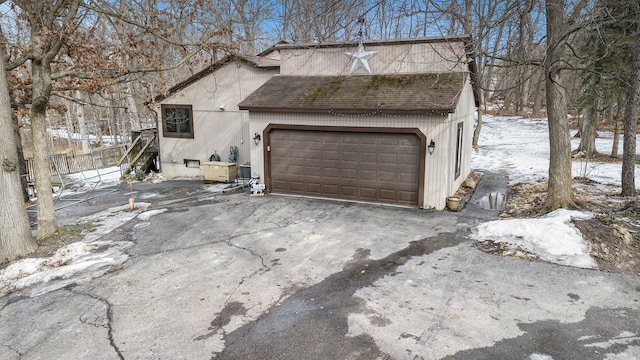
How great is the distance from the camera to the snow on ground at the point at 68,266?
7.01 metres

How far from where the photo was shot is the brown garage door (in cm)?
1142

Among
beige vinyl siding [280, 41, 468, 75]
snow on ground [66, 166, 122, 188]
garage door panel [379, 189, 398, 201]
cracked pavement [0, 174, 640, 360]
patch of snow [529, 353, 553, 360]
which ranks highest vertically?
beige vinyl siding [280, 41, 468, 75]

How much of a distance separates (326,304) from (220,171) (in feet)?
35.9

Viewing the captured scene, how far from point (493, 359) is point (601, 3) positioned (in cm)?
919

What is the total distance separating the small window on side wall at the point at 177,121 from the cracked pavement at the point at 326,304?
28.7 feet

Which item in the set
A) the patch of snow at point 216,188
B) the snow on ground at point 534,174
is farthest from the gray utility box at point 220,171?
the snow on ground at point 534,174

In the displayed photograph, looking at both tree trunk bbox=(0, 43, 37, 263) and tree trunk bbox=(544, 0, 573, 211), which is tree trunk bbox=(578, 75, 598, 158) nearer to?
tree trunk bbox=(544, 0, 573, 211)

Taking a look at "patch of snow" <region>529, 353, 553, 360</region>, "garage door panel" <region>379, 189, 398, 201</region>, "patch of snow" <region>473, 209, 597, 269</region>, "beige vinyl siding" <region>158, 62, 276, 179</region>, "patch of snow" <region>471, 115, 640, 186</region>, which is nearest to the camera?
"patch of snow" <region>529, 353, 553, 360</region>

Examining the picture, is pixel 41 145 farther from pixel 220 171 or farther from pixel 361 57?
pixel 361 57

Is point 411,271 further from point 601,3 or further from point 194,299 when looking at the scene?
point 601,3

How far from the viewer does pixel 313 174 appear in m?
12.6

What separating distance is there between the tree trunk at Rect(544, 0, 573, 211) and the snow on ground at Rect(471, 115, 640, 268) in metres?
1.03

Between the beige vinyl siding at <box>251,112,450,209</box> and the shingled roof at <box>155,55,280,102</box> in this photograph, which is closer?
the beige vinyl siding at <box>251,112,450,209</box>

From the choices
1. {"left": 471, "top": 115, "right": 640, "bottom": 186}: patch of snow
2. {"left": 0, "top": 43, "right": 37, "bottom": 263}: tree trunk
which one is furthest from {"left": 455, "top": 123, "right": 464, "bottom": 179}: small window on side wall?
{"left": 0, "top": 43, "right": 37, "bottom": 263}: tree trunk
